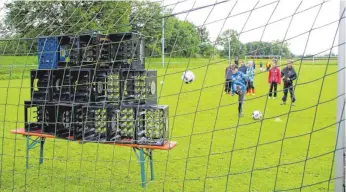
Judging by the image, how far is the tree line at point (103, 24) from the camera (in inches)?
150

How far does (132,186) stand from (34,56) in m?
1.97

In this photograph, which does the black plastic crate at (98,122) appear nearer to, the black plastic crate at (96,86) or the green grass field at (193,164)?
the black plastic crate at (96,86)

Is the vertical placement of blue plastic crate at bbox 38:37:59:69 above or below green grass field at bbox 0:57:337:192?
above

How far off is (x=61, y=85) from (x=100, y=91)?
457 mm

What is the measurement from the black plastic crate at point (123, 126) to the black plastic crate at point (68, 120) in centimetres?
35

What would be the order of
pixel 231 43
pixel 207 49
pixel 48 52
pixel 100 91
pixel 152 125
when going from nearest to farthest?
pixel 231 43
pixel 207 49
pixel 152 125
pixel 100 91
pixel 48 52

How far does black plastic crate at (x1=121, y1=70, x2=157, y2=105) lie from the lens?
438 cm

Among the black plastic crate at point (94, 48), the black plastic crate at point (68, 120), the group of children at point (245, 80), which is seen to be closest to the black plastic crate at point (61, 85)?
the black plastic crate at point (68, 120)

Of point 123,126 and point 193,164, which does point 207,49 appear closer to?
point 123,126

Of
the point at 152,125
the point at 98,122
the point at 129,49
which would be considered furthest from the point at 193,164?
the point at 129,49

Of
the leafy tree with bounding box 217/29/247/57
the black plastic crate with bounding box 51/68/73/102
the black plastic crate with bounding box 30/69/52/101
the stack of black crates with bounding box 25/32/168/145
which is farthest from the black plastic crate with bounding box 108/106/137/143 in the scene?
A: the leafy tree with bounding box 217/29/247/57

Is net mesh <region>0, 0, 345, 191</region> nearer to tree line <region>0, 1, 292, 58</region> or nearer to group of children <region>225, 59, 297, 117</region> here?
tree line <region>0, 1, 292, 58</region>

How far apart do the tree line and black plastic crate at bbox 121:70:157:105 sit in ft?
0.90

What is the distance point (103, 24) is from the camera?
16.3 ft
